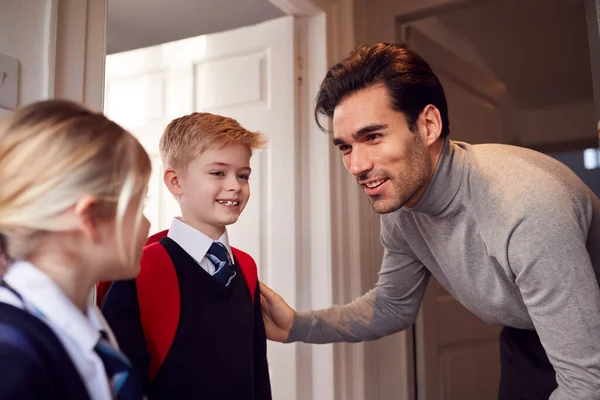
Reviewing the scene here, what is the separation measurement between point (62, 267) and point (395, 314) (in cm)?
110

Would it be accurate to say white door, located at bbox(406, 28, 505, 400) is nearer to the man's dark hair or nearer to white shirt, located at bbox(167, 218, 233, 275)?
the man's dark hair

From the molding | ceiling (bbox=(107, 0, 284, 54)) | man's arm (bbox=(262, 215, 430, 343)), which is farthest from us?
ceiling (bbox=(107, 0, 284, 54))

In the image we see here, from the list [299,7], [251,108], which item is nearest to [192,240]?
[251,108]

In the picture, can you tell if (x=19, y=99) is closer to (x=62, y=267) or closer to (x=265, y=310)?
(x=62, y=267)

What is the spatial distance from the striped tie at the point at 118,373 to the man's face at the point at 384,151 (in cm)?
72

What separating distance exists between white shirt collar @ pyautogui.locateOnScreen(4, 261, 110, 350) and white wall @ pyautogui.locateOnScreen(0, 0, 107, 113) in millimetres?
433

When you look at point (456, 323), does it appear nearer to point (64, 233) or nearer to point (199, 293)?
point (199, 293)

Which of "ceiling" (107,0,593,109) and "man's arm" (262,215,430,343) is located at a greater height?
"ceiling" (107,0,593,109)

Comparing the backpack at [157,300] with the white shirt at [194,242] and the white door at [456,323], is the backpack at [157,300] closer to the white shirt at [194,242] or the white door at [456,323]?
the white shirt at [194,242]

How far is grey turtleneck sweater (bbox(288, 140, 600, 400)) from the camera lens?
105 cm

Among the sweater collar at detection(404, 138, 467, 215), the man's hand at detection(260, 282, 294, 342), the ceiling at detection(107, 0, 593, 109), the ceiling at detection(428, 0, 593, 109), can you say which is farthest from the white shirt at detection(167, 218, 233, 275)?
the ceiling at detection(428, 0, 593, 109)

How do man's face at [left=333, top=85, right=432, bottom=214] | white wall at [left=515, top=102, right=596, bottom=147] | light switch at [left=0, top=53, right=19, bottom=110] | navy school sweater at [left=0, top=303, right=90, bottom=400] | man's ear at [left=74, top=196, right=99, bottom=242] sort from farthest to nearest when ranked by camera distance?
white wall at [left=515, top=102, right=596, bottom=147], man's face at [left=333, top=85, right=432, bottom=214], light switch at [left=0, top=53, right=19, bottom=110], man's ear at [left=74, top=196, right=99, bottom=242], navy school sweater at [left=0, top=303, right=90, bottom=400]

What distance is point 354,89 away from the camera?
1.31 m

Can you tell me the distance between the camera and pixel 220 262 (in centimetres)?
113
